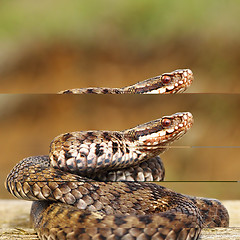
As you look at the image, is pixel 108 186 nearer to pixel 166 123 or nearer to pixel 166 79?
pixel 166 123

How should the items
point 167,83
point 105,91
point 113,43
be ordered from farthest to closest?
point 113,43 → point 105,91 → point 167,83

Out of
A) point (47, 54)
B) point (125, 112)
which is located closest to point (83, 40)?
point (47, 54)

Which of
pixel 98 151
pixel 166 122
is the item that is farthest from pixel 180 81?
pixel 98 151

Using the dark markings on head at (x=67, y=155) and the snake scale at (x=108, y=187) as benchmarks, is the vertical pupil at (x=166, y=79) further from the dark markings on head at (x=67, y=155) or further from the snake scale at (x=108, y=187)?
the dark markings on head at (x=67, y=155)

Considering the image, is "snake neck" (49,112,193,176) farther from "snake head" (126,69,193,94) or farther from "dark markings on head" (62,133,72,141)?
"snake head" (126,69,193,94)

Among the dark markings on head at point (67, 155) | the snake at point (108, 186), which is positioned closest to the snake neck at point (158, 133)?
the snake at point (108, 186)

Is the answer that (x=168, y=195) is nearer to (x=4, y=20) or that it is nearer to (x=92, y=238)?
(x=92, y=238)

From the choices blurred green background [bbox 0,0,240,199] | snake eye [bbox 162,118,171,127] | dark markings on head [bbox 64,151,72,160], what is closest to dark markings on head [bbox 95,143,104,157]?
dark markings on head [bbox 64,151,72,160]
